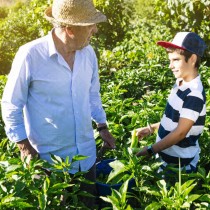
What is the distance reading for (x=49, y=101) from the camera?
2504 mm

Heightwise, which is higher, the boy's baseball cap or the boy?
the boy's baseball cap

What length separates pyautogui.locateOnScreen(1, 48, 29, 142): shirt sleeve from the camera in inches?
91.4

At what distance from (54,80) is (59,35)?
28 cm

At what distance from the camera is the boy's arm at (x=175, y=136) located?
98.1 inches

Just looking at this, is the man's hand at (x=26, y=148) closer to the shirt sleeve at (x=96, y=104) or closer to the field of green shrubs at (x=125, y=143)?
the field of green shrubs at (x=125, y=143)

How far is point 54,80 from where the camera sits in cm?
246

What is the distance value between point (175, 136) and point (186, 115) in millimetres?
155

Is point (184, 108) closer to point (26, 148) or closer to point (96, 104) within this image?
point (96, 104)

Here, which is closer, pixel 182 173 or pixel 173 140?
pixel 182 173

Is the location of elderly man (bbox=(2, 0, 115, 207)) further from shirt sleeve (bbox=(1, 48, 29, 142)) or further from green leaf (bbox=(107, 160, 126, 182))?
green leaf (bbox=(107, 160, 126, 182))

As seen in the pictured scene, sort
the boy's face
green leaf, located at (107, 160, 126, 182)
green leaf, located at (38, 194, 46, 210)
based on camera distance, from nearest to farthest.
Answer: green leaf, located at (38, 194, 46, 210) < green leaf, located at (107, 160, 126, 182) < the boy's face

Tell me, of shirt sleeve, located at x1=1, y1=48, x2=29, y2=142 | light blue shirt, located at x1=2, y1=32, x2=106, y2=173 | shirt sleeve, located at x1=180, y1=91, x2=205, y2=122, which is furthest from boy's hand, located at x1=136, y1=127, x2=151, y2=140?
shirt sleeve, located at x1=1, y1=48, x2=29, y2=142

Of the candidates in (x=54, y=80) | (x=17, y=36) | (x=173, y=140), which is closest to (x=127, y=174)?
(x=173, y=140)

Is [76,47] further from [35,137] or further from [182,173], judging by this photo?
[182,173]
